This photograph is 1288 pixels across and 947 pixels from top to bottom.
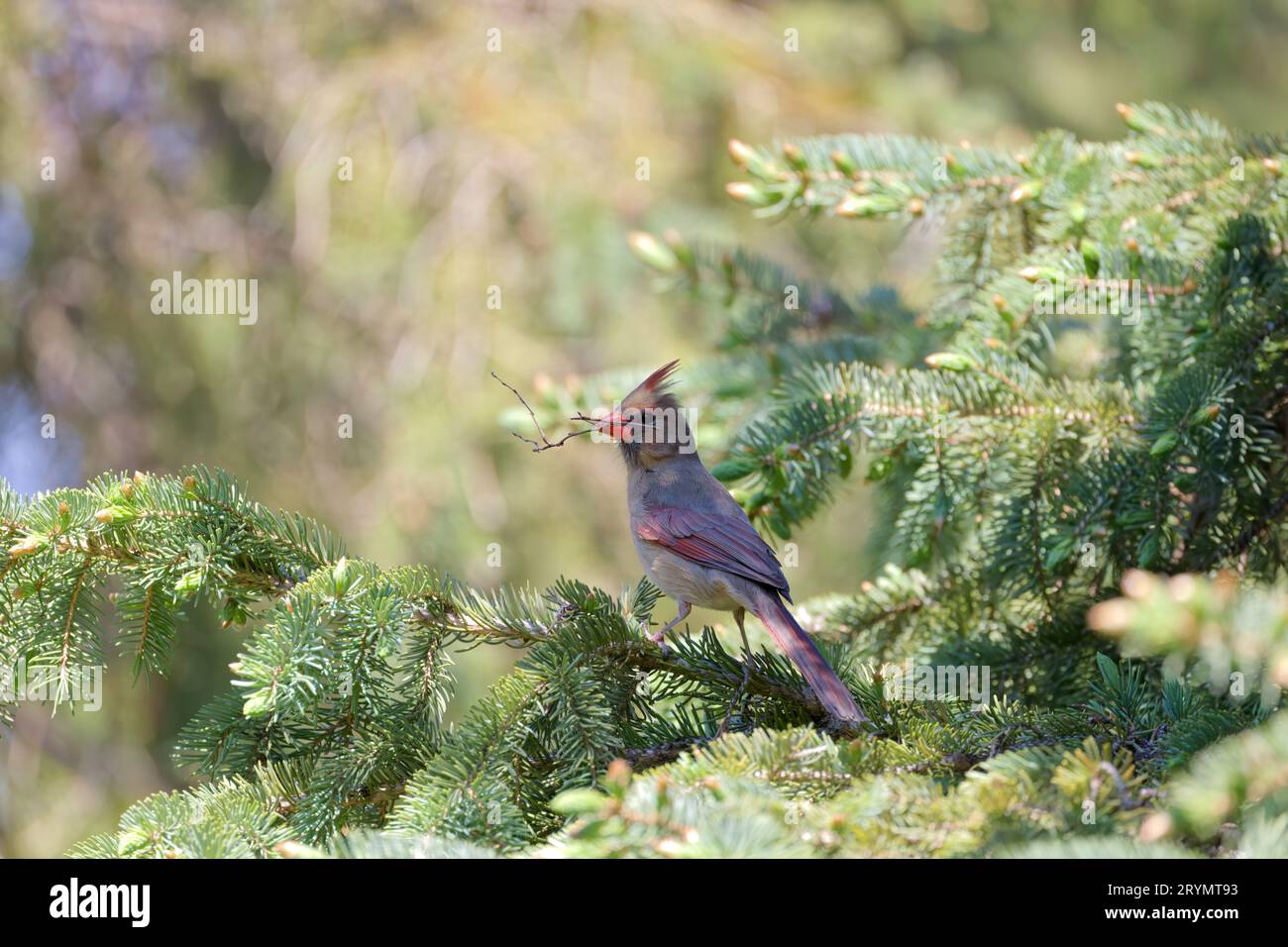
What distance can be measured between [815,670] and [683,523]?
3.25ft

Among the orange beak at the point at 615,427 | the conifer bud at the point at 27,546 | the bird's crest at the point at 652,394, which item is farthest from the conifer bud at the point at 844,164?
the conifer bud at the point at 27,546

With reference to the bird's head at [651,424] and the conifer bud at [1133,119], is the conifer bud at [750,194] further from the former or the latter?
the conifer bud at [1133,119]

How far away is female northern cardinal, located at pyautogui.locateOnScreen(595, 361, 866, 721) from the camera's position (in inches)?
106

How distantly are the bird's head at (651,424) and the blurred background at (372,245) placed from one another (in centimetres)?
174

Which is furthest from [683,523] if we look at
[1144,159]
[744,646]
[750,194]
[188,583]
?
[1144,159]

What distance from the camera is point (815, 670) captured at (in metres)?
2.02

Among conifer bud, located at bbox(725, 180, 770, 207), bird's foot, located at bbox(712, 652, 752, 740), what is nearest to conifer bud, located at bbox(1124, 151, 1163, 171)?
conifer bud, located at bbox(725, 180, 770, 207)

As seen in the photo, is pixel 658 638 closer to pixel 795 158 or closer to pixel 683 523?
pixel 683 523

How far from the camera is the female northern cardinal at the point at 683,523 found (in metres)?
2.69

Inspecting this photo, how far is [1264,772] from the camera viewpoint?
1079 millimetres
